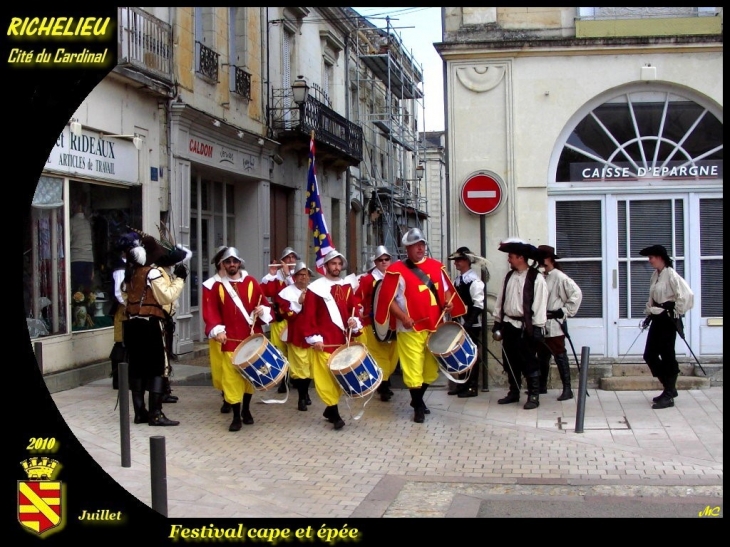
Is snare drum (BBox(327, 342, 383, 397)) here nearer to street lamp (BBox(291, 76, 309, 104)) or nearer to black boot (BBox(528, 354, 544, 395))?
black boot (BBox(528, 354, 544, 395))

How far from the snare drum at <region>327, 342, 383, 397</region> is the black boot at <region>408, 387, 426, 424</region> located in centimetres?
74

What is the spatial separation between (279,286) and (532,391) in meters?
3.41

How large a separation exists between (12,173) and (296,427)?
4373mm

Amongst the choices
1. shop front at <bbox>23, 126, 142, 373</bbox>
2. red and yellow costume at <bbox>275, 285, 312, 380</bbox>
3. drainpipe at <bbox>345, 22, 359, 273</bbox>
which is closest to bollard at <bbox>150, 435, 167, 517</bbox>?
red and yellow costume at <bbox>275, 285, 312, 380</bbox>

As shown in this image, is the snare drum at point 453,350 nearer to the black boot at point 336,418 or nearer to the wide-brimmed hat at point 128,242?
the black boot at point 336,418

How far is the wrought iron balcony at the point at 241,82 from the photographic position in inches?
719

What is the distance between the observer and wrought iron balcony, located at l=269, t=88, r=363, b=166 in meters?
20.6

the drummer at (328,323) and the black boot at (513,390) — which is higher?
the drummer at (328,323)

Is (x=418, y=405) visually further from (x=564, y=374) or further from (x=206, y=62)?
(x=206, y=62)

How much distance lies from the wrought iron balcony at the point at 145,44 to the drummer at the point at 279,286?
3865mm

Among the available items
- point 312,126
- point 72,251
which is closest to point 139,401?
point 72,251

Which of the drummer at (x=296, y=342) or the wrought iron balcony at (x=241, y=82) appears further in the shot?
the wrought iron balcony at (x=241, y=82)

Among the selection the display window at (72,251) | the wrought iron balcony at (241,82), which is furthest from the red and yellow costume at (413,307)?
the wrought iron balcony at (241,82)
